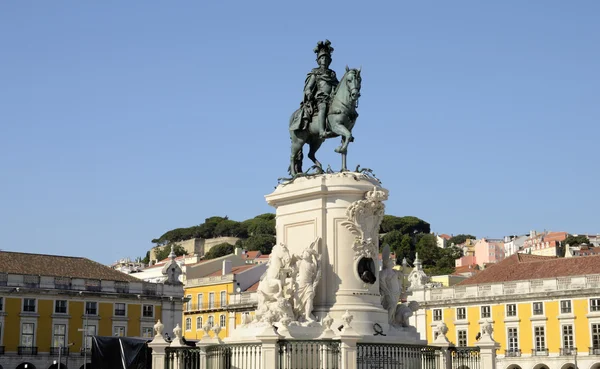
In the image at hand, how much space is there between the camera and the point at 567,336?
185 ft

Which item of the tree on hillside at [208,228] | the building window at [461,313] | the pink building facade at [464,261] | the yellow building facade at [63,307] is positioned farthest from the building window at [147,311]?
the tree on hillside at [208,228]

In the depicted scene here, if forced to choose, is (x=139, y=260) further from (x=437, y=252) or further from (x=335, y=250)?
(x=335, y=250)

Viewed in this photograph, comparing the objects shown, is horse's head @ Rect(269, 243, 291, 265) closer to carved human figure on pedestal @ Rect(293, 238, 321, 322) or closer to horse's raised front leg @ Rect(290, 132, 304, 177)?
carved human figure on pedestal @ Rect(293, 238, 321, 322)

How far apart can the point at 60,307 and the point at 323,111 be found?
42506 millimetres

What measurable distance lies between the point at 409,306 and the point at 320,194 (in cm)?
311

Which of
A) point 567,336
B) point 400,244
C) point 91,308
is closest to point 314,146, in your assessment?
point 567,336

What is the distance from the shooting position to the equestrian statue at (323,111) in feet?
65.4

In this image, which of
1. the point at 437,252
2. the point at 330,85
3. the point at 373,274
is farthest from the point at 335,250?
the point at 437,252

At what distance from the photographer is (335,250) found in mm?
19188

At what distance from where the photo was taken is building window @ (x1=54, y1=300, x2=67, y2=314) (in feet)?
192

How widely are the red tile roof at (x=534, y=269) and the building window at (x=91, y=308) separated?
81.0 ft

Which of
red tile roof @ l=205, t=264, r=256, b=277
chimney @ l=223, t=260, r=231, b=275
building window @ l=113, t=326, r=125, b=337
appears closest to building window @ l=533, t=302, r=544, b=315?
red tile roof @ l=205, t=264, r=256, b=277

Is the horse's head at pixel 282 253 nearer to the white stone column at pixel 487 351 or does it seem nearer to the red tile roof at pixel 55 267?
the white stone column at pixel 487 351

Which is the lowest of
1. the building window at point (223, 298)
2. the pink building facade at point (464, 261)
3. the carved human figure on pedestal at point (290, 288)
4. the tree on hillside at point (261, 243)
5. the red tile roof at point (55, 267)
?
the carved human figure on pedestal at point (290, 288)
